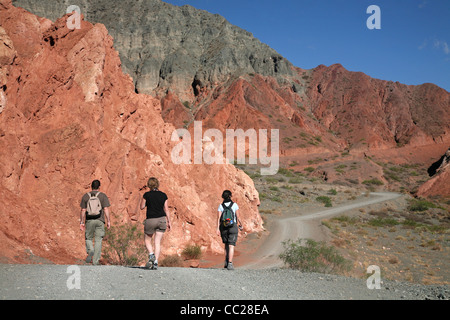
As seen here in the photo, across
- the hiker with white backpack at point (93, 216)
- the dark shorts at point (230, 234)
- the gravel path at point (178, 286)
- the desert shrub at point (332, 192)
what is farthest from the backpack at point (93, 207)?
the desert shrub at point (332, 192)

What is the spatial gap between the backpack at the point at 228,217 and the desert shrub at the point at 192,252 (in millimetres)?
5742

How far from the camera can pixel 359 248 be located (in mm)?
21906

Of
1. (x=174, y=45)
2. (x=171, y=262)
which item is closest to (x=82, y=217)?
(x=171, y=262)

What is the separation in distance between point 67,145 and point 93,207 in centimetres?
503

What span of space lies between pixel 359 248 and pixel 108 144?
16.4 meters

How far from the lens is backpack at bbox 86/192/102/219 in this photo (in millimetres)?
7355

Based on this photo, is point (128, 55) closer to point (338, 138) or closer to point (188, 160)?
point (338, 138)

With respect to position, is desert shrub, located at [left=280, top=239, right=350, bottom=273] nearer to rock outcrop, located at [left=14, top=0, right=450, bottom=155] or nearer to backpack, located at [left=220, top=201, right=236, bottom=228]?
backpack, located at [left=220, top=201, right=236, bottom=228]

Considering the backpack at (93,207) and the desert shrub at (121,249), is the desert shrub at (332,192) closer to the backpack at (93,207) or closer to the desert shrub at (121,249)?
the desert shrub at (121,249)

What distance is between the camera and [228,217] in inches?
319

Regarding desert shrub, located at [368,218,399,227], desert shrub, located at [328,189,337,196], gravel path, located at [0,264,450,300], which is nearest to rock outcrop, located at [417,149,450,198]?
desert shrub, located at [328,189,337,196]

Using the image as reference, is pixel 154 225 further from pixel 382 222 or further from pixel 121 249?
pixel 382 222

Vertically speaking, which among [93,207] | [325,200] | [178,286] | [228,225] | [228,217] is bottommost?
[325,200]
